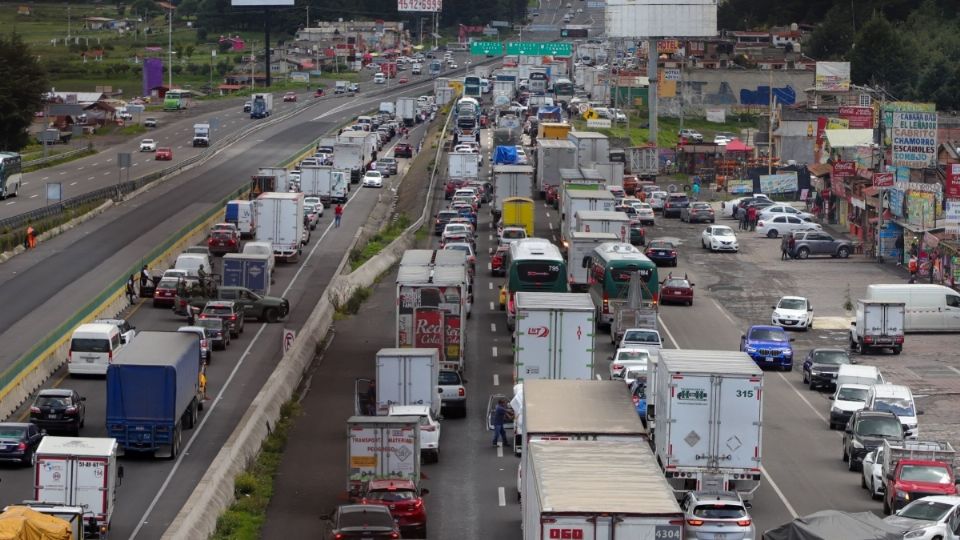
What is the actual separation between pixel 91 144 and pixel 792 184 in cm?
5230

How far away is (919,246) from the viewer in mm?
76125

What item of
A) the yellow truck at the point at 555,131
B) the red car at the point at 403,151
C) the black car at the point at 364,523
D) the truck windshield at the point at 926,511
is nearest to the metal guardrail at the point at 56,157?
the red car at the point at 403,151

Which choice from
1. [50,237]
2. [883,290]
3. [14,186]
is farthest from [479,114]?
[883,290]

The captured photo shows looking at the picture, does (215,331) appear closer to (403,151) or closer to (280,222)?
(280,222)

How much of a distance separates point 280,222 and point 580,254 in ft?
56.2

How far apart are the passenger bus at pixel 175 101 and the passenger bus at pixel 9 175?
224 feet

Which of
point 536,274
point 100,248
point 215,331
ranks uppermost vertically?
point 536,274

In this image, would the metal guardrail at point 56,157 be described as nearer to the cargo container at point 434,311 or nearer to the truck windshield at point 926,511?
the cargo container at point 434,311

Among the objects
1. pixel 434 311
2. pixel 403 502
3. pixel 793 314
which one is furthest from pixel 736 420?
→ pixel 793 314

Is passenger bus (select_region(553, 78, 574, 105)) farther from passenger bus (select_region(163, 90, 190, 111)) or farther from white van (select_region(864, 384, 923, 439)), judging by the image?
white van (select_region(864, 384, 923, 439))

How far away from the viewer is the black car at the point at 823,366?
2050 inches

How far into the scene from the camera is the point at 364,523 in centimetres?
3161

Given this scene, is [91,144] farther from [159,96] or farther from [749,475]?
[749,475]

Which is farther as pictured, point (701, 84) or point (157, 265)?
point (701, 84)
